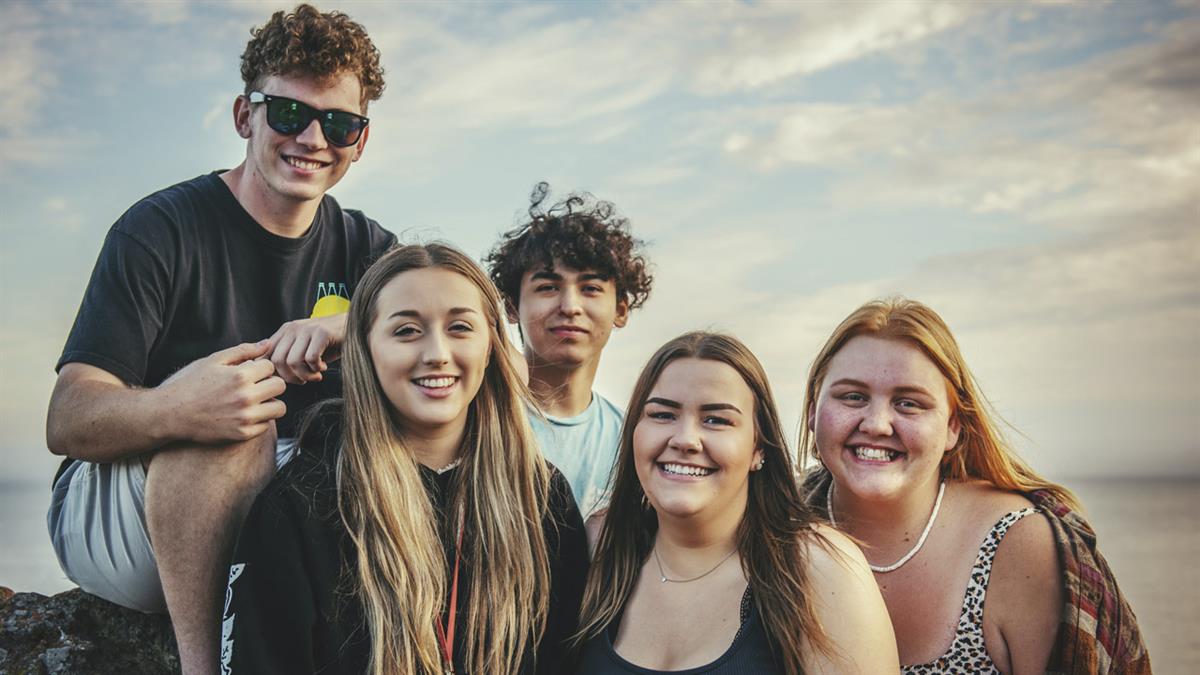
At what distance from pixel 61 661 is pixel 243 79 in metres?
2.93

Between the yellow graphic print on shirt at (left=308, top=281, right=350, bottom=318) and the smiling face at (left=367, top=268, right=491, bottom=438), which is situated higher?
the yellow graphic print on shirt at (left=308, top=281, right=350, bottom=318)

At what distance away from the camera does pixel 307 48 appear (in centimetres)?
541

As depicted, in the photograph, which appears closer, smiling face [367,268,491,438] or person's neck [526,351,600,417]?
smiling face [367,268,491,438]

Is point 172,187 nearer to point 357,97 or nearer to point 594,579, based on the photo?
point 357,97

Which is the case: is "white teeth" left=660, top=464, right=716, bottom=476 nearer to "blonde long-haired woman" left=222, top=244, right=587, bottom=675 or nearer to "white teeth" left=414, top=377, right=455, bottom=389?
"blonde long-haired woman" left=222, top=244, right=587, bottom=675

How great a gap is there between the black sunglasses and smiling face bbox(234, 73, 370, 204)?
2 centimetres

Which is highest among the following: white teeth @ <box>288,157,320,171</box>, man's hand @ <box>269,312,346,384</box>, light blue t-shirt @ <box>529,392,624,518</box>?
white teeth @ <box>288,157,320,171</box>

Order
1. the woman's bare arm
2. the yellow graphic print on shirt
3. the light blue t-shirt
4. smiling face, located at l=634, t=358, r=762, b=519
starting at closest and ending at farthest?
the woman's bare arm < smiling face, located at l=634, t=358, r=762, b=519 < the yellow graphic print on shirt < the light blue t-shirt

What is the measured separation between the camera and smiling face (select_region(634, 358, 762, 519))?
4.04m

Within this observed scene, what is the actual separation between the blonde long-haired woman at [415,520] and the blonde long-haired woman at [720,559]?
1.07 feet

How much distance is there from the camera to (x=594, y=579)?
4391mm

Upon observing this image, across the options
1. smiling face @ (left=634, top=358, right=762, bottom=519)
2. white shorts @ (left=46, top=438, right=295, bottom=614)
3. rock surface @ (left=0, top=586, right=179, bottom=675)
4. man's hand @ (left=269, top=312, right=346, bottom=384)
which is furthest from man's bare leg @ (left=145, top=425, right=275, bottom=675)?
smiling face @ (left=634, top=358, right=762, bottom=519)

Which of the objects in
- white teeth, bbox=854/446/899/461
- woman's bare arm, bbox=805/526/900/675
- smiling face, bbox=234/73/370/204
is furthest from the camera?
smiling face, bbox=234/73/370/204

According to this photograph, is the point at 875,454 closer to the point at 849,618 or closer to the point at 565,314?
the point at 849,618
